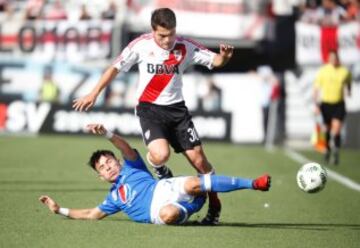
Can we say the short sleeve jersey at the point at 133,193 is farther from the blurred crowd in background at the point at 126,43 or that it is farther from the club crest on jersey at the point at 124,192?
the blurred crowd in background at the point at 126,43

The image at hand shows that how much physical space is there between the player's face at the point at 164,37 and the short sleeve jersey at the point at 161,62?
10 centimetres

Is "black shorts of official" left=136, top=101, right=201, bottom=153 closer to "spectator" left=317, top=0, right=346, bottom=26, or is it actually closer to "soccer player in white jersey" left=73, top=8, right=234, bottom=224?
"soccer player in white jersey" left=73, top=8, right=234, bottom=224

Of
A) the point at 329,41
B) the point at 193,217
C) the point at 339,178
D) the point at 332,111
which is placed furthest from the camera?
the point at 329,41

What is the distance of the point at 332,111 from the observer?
19.7m

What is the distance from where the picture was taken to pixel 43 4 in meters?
29.0

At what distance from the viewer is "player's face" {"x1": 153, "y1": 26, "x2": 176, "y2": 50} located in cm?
975

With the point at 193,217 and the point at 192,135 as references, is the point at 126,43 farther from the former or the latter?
the point at 192,135

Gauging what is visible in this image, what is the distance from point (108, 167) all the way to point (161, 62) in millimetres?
1351

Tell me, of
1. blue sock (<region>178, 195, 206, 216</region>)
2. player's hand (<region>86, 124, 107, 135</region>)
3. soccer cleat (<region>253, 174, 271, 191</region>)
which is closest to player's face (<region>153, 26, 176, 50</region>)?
player's hand (<region>86, 124, 107, 135</region>)

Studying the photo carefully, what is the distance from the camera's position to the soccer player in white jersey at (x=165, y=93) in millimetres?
10008

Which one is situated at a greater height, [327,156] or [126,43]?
[126,43]

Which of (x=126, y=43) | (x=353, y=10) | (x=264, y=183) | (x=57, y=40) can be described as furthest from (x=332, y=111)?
(x=264, y=183)

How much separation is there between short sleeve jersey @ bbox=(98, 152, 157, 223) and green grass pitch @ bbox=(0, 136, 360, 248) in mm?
144

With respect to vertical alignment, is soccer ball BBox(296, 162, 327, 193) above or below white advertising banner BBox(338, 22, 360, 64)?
above
